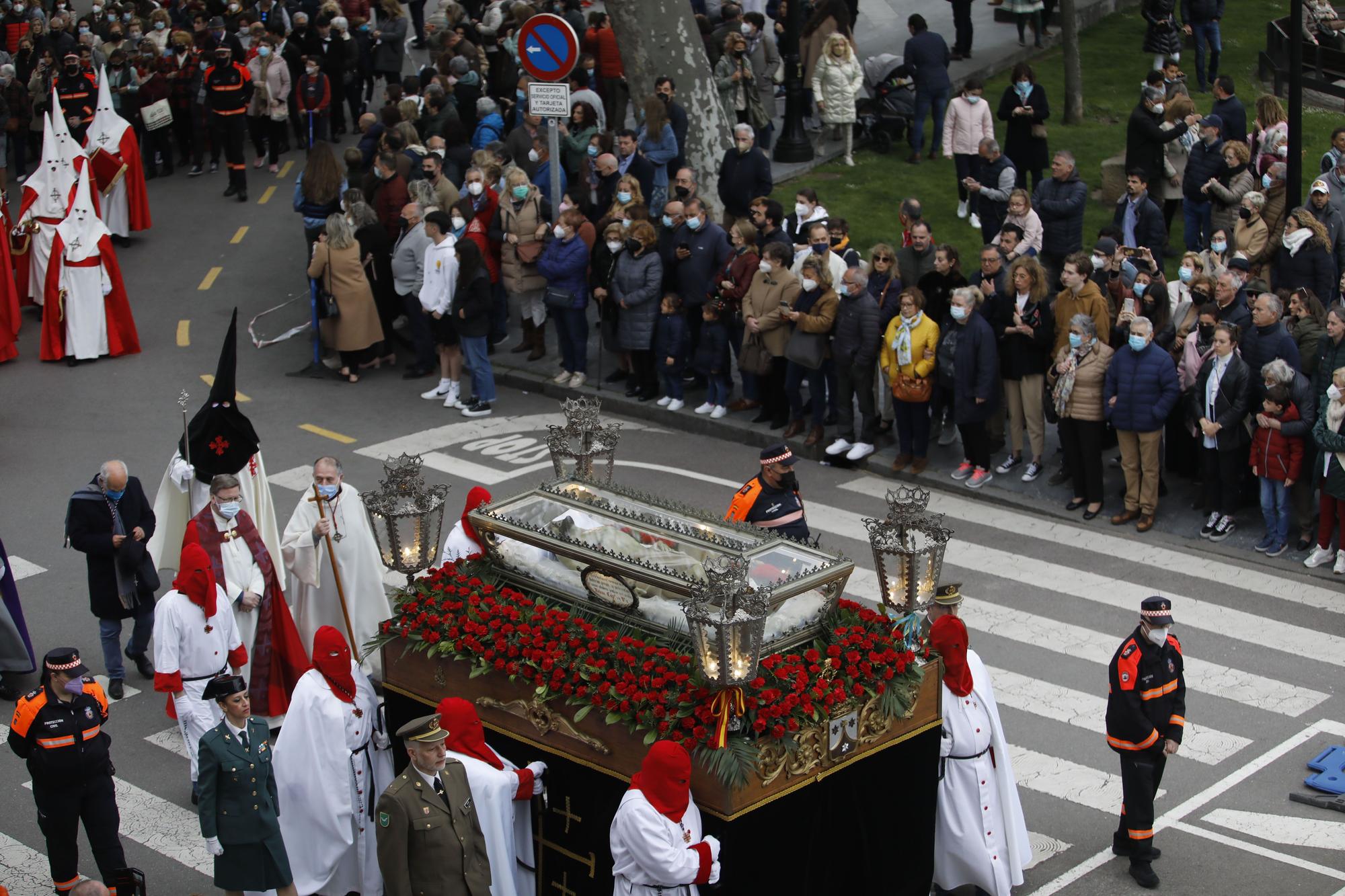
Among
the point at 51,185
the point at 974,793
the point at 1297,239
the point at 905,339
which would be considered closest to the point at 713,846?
the point at 974,793

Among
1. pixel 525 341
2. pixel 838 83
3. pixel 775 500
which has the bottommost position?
pixel 525 341

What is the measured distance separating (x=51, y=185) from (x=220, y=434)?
9233 mm

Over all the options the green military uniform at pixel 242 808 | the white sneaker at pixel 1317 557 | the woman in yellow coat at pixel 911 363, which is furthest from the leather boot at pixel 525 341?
the green military uniform at pixel 242 808

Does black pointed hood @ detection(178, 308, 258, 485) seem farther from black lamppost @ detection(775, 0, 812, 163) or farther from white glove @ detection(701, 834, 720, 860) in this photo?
black lamppost @ detection(775, 0, 812, 163)

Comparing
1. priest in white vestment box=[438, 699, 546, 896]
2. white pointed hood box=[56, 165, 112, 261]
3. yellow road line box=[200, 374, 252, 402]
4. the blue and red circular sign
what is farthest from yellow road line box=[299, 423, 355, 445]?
priest in white vestment box=[438, 699, 546, 896]

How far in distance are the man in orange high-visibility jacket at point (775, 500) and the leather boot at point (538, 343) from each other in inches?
325

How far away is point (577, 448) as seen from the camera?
10953 mm

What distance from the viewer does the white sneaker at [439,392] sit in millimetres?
18828

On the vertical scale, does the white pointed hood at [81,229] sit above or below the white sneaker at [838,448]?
above

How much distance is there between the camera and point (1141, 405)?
14.8m

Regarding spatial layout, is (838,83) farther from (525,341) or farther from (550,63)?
(525,341)

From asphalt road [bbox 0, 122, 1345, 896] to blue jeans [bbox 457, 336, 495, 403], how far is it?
0.80 feet

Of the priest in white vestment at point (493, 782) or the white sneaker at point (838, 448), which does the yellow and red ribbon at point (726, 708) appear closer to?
the priest in white vestment at point (493, 782)

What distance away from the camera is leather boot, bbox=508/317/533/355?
771 inches
